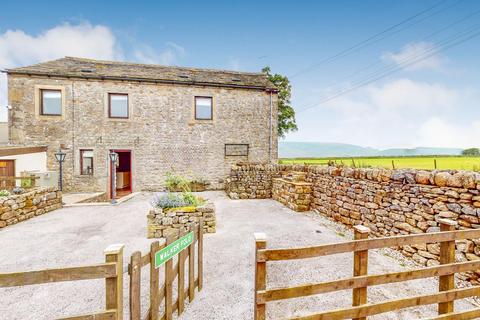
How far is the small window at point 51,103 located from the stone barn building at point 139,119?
5 cm

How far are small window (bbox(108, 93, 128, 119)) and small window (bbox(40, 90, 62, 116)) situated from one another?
256cm

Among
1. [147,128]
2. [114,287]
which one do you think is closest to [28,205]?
[147,128]

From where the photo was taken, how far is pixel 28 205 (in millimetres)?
7555

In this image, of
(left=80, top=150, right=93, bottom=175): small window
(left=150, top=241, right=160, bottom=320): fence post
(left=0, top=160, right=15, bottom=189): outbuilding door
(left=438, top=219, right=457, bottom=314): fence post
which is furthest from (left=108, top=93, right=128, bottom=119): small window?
(left=438, top=219, right=457, bottom=314): fence post

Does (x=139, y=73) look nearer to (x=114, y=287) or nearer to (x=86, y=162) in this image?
(x=86, y=162)

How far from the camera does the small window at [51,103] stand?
11883 mm

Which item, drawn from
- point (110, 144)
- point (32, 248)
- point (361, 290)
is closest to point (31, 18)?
point (110, 144)

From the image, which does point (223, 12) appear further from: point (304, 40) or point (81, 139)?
point (81, 139)

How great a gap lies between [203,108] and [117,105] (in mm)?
5085

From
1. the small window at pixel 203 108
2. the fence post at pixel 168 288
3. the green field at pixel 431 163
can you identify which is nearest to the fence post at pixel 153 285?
the fence post at pixel 168 288

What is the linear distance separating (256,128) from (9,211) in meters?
12.1

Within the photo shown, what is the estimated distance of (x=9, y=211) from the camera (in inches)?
268

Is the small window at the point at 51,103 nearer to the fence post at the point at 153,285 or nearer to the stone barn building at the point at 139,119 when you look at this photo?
the stone barn building at the point at 139,119

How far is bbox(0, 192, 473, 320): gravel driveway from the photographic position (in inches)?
124
